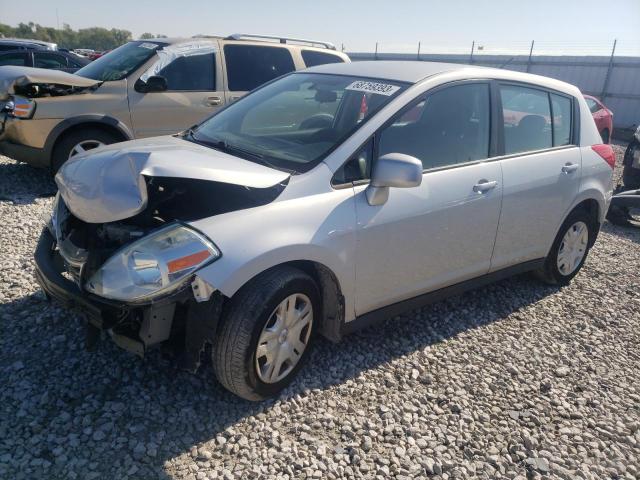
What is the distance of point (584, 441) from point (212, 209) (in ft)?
7.79

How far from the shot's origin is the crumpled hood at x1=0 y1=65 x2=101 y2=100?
5738mm

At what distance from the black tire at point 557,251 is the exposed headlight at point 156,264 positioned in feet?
10.7

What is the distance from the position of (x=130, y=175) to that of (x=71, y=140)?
12.9 feet

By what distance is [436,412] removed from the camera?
2.93 meters

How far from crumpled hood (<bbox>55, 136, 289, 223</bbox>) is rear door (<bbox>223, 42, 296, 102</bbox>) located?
4.08 metres

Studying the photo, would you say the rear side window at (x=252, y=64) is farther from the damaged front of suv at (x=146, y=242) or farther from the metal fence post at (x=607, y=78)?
the metal fence post at (x=607, y=78)

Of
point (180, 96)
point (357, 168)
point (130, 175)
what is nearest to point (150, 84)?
point (180, 96)

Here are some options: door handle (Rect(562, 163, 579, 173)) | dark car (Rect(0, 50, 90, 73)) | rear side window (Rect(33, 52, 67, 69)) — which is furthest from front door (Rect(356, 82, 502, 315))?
rear side window (Rect(33, 52, 67, 69))

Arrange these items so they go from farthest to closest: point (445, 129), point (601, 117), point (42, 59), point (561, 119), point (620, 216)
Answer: point (601, 117) < point (42, 59) < point (620, 216) < point (561, 119) < point (445, 129)

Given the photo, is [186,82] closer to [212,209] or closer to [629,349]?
[212,209]

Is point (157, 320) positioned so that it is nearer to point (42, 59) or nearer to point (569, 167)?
point (569, 167)

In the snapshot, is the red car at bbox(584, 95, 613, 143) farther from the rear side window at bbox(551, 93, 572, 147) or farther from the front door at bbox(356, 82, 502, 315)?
the front door at bbox(356, 82, 502, 315)

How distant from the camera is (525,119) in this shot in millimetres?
4066

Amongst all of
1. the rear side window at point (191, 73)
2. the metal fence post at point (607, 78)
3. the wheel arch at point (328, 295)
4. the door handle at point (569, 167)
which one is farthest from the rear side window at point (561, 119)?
the metal fence post at point (607, 78)
